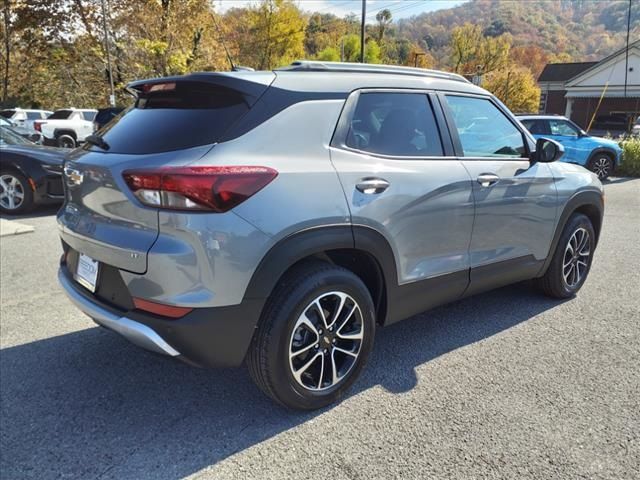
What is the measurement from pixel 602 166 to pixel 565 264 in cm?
1083

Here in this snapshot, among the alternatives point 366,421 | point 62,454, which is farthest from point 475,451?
point 62,454

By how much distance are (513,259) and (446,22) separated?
11226 centimetres

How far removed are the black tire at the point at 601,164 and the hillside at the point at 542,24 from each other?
6017 cm

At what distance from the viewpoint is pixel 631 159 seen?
568 inches

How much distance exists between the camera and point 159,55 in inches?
971

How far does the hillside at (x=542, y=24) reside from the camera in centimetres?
8550

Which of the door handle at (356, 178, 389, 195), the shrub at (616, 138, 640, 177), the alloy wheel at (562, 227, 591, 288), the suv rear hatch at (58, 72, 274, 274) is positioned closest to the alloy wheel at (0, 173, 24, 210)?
the suv rear hatch at (58, 72, 274, 274)

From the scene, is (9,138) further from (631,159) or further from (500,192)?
(631,159)

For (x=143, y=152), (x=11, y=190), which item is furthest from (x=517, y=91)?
(x=143, y=152)

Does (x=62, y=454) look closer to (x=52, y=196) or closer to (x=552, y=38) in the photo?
(x=52, y=196)

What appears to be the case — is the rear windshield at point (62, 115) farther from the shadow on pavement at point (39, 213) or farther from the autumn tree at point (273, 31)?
the autumn tree at point (273, 31)

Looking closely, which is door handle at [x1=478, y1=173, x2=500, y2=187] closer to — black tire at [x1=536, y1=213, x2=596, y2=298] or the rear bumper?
black tire at [x1=536, y1=213, x2=596, y2=298]

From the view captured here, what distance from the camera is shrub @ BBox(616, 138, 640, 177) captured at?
14.4 metres

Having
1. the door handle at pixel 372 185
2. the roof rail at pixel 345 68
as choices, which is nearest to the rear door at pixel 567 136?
the roof rail at pixel 345 68
